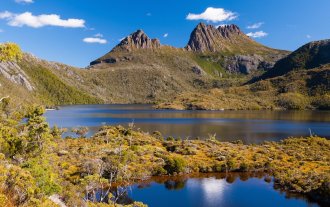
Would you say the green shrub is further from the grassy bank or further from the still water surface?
the still water surface

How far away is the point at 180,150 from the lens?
Result: 99188 millimetres

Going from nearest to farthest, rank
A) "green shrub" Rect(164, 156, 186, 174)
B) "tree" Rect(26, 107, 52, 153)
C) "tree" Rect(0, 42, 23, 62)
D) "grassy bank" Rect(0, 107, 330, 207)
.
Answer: "tree" Rect(0, 42, 23, 62), "grassy bank" Rect(0, 107, 330, 207), "tree" Rect(26, 107, 52, 153), "green shrub" Rect(164, 156, 186, 174)

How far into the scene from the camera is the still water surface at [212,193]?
5953 cm

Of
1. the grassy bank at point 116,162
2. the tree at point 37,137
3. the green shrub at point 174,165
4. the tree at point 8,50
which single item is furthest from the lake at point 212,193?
the tree at point 8,50

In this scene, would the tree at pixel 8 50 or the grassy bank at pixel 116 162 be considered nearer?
the tree at pixel 8 50

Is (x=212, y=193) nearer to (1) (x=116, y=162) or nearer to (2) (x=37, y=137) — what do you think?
(1) (x=116, y=162)

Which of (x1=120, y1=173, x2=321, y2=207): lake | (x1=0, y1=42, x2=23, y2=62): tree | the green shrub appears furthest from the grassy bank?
(x1=0, y1=42, x2=23, y2=62): tree

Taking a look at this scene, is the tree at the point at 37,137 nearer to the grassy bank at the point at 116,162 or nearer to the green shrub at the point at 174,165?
the grassy bank at the point at 116,162

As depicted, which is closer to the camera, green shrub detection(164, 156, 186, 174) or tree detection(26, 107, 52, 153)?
tree detection(26, 107, 52, 153)

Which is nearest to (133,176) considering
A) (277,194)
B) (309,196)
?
(277,194)

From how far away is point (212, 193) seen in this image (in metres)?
64.4

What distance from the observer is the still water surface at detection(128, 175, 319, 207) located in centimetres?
5953

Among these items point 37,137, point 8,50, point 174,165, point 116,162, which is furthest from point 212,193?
point 8,50

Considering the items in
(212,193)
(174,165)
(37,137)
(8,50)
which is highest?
(8,50)
